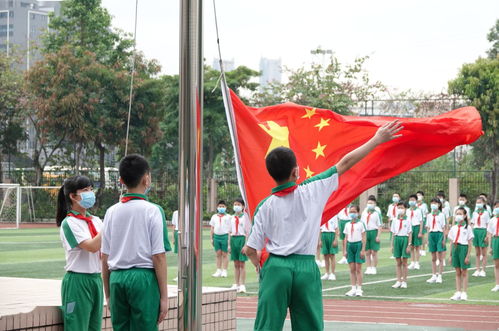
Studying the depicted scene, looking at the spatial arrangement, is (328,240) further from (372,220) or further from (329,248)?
(372,220)

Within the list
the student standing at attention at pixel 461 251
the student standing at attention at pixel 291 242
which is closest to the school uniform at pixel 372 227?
the student standing at attention at pixel 461 251

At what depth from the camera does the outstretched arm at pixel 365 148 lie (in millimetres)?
5062

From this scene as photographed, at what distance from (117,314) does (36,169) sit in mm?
37149

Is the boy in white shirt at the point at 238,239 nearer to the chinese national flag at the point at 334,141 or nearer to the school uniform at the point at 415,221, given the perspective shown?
the school uniform at the point at 415,221

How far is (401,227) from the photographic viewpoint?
55.0ft

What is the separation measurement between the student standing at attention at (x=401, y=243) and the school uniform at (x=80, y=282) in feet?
33.8

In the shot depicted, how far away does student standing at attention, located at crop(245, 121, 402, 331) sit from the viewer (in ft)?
16.0

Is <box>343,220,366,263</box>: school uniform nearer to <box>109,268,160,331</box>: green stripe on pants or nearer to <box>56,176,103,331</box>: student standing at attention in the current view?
<box>56,176,103,331</box>: student standing at attention

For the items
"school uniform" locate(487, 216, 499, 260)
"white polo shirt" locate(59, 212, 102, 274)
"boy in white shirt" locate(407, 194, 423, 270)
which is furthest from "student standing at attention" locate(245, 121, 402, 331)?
"boy in white shirt" locate(407, 194, 423, 270)

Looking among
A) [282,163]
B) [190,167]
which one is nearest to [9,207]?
[282,163]

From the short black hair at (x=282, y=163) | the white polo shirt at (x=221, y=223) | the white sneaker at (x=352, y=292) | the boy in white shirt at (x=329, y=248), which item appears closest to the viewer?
the short black hair at (x=282, y=163)

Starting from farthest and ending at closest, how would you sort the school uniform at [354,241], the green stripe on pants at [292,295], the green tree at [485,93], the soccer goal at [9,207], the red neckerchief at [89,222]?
the soccer goal at [9,207]
the green tree at [485,93]
the school uniform at [354,241]
the red neckerchief at [89,222]
the green stripe on pants at [292,295]

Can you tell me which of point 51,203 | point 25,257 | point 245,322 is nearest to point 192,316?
point 245,322

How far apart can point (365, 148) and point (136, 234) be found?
1.39 metres
